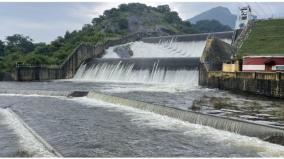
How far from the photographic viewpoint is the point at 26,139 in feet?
46.7

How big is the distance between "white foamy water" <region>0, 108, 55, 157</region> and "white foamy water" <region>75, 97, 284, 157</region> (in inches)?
178

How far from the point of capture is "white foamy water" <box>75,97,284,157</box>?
1230cm

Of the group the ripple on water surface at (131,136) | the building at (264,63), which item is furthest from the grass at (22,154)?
the building at (264,63)

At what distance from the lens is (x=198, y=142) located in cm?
1351

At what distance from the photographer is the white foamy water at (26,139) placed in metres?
12.2

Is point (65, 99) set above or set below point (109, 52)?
below

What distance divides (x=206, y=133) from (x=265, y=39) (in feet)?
128

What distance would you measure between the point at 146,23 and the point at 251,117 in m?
77.9

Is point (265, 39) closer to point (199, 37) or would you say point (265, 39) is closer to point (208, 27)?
point (199, 37)

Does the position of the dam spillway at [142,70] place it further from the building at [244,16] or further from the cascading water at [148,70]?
the building at [244,16]

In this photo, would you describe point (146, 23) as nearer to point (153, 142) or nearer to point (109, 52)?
point (109, 52)

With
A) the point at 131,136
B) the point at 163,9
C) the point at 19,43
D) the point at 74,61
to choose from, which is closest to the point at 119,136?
the point at 131,136

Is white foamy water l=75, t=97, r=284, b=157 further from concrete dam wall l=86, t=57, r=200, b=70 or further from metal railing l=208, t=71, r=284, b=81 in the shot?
concrete dam wall l=86, t=57, r=200, b=70

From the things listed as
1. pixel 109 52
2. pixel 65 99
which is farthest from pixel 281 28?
pixel 65 99
